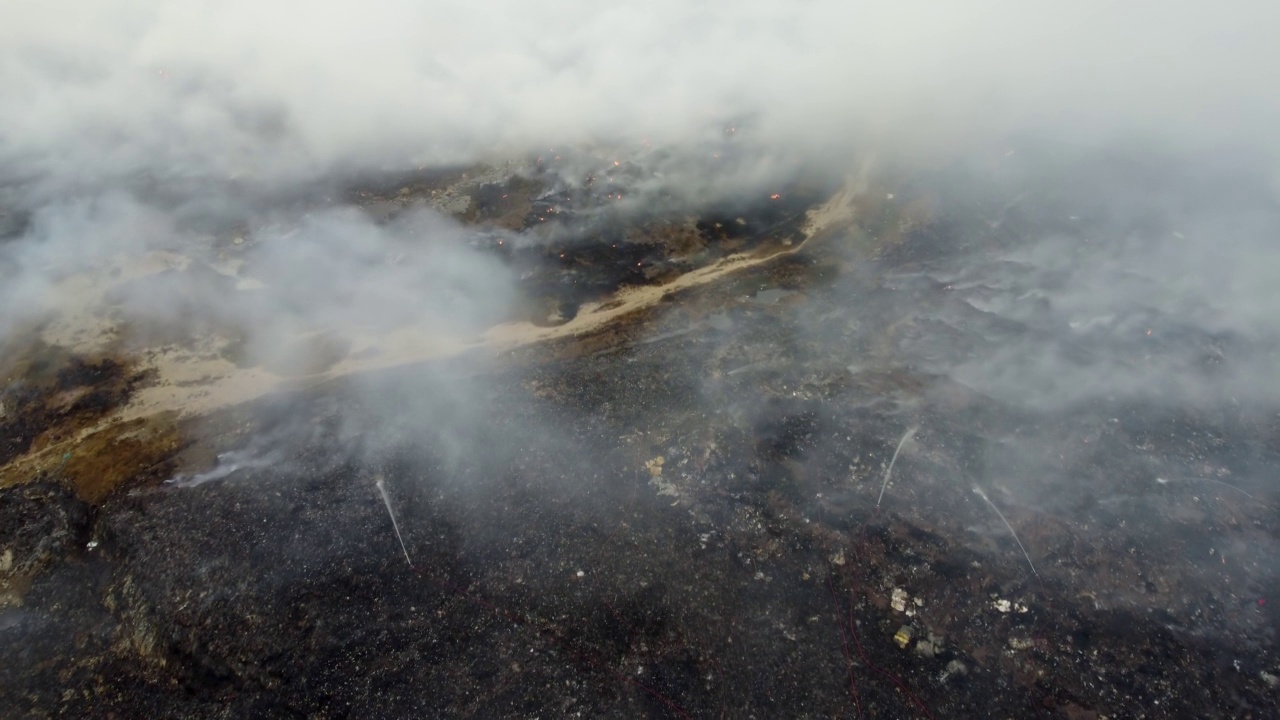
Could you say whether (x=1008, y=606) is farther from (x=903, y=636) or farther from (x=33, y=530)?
(x=33, y=530)

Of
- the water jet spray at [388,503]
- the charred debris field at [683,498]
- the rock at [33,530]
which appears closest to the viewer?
the charred debris field at [683,498]

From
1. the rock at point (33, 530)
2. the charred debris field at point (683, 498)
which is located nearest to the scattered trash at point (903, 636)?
the charred debris field at point (683, 498)

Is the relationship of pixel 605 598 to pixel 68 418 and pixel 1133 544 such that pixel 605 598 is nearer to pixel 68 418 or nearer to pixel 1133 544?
pixel 1133 544

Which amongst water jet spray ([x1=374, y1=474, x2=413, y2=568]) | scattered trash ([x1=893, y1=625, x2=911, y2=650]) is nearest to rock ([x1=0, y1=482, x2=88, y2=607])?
water jet spray ([x1=374, y1=474, x2=413, y2=568])

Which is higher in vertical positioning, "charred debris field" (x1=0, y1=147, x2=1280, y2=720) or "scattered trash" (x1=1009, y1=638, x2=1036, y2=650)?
"charred debris field" (x1=0, y1=147, x2=1280, y2=720)

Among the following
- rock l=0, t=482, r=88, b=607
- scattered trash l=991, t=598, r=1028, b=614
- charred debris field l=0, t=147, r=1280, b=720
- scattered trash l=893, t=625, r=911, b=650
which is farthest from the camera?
rock l=0, t=482, r=88, b=607

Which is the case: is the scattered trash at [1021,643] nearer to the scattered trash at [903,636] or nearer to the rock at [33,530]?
the scattered trash at [903,636]

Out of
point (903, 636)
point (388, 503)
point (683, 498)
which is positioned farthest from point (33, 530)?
point (903, 636)

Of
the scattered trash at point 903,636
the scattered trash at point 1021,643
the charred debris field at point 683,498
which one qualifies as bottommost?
the scattered trash at point 1021,643

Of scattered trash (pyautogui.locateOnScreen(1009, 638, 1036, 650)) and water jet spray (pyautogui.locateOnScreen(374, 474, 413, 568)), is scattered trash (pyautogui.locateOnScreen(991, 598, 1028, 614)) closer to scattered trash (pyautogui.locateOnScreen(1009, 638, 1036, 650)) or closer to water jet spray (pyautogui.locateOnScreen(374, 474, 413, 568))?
scattered trash (pyautogui.locateOnScreen(1009, 638, 1036, 650))
